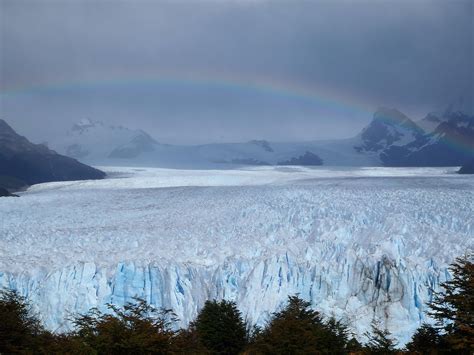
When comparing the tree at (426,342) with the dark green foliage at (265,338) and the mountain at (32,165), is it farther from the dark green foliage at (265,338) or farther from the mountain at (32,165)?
the mountain at (32,165)

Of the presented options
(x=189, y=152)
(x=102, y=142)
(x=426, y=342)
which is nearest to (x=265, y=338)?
(x=426, y=342)

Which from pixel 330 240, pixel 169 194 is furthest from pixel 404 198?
pixel 169 194

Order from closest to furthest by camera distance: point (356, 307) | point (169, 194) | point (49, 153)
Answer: point (356, 307) → point (169, 194) → point (49, 153)

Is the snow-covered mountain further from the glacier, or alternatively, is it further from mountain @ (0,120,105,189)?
the glacier

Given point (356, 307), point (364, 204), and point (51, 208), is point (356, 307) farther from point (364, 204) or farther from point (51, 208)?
point (51, 208)

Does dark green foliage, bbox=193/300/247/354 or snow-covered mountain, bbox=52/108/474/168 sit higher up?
snow-covered mountain, bbox=52/108/474/168

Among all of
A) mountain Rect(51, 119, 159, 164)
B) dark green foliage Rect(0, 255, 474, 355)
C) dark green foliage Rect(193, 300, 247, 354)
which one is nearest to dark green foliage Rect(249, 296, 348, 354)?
dark green foliage Rect(0, 255, 474, 355)
